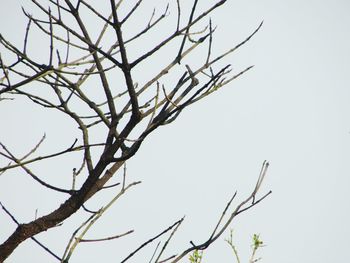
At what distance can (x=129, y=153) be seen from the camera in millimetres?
1202

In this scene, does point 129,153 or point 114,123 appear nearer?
point 129,153

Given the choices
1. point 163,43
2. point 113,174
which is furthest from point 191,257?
point 163,43

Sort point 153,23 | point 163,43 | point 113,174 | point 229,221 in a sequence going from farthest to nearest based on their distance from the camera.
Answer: point 153,23 < point 113,174 < point 163,43 < point 229,221

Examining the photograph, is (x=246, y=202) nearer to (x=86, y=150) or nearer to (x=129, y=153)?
(x=129, y=153)

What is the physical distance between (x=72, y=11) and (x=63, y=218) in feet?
3.09

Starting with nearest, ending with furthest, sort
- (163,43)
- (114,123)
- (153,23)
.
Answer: (163,43)
(114,123)
(153,23)

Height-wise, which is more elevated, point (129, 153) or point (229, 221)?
point (129, 153)

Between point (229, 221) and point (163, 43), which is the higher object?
point (163, 43)

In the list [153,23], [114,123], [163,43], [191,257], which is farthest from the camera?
[191,257]

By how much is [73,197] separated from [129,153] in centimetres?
33

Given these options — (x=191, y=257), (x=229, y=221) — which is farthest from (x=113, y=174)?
(x=191, y=257)

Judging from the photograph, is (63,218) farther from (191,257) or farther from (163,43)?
(191,257)

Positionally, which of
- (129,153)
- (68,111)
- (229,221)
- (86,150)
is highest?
(68,111)

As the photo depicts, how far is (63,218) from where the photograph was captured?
4.08 feet
